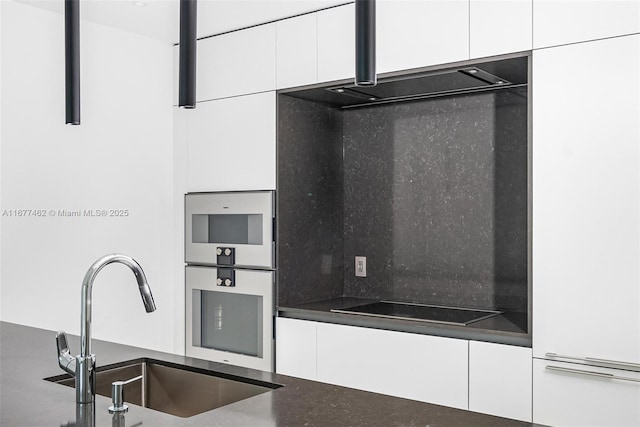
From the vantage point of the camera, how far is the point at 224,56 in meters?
3.69

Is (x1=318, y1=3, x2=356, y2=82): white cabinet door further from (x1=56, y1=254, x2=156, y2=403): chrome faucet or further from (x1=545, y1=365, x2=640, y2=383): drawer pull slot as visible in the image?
(x1=56, y1=254, x2=156, y2=403): chrome faucet

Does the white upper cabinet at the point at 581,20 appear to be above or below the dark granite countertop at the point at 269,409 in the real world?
above

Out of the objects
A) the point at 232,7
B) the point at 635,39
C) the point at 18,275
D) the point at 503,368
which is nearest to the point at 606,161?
the point at 635,39

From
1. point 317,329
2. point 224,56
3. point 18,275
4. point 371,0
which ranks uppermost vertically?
point 224,56

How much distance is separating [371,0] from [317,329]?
7.41ft

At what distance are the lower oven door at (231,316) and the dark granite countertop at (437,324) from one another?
15 cm

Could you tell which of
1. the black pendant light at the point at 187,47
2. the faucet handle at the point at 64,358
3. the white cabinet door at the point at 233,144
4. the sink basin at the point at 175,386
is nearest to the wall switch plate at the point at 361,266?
the white cabinet door at the point at 233,144

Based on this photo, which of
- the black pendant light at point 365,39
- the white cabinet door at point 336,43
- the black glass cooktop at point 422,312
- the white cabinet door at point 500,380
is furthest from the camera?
the white cabinet door at point 336,43

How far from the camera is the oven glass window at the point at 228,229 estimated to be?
11.5 feet

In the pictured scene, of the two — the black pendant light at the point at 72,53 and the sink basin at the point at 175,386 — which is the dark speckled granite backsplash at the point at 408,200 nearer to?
the sink basin at the point at 175,386

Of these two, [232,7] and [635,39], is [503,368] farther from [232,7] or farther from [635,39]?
[232,7]

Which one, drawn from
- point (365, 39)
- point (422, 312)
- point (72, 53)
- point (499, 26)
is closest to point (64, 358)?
point (72, 53)

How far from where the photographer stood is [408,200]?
3.58 m

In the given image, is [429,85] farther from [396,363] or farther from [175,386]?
[175,386]
